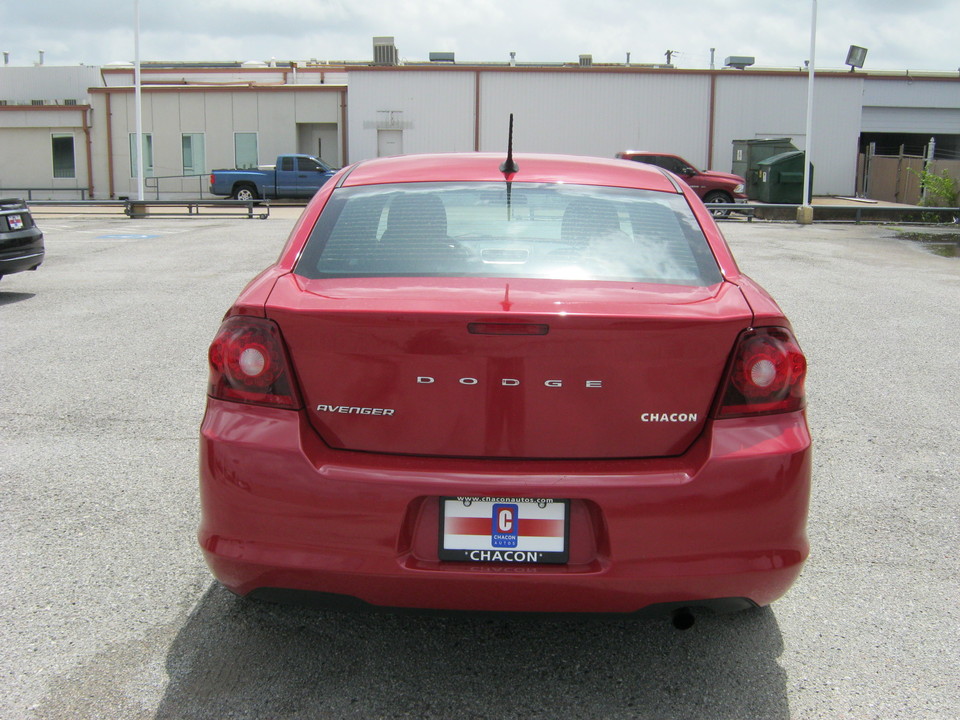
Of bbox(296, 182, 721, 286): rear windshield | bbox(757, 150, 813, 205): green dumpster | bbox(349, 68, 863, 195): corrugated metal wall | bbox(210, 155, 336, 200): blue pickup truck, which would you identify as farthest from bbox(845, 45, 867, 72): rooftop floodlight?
bbox(296, 182, 721, 286): rear windshield

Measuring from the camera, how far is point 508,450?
2.71m

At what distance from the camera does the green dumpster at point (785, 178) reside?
1134 inches

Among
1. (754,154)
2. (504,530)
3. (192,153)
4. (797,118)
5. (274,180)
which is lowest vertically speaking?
(504,530)

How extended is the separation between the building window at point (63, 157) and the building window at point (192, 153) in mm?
4802

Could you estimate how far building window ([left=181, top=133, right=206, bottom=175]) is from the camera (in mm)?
38875

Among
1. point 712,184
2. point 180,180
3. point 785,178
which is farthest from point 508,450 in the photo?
point 180,180

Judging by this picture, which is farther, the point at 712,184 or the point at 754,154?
the point at 754,154

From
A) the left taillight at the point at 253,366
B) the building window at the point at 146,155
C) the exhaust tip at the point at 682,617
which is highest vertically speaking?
the building window at the point at 146,155

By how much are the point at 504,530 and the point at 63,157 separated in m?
41.9

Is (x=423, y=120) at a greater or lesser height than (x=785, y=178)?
greater

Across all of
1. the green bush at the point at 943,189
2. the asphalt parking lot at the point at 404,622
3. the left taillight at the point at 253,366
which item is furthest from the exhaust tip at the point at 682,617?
the green bush at the point at 943,189

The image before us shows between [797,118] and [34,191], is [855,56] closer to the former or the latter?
[797,118]

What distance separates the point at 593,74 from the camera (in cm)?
3672

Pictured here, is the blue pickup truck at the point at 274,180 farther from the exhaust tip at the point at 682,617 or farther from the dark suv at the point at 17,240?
the exhaust tip at the point at 682,617
